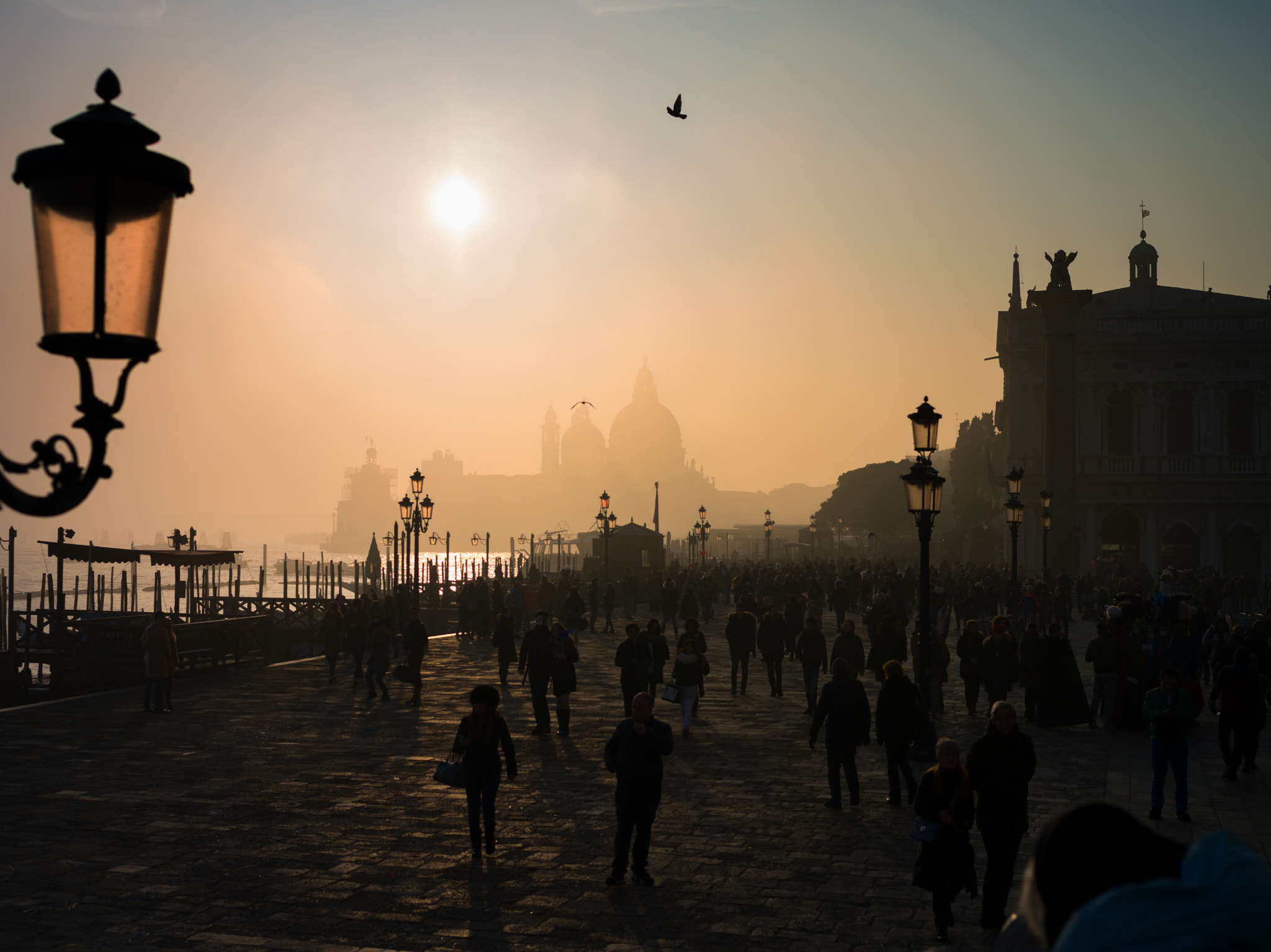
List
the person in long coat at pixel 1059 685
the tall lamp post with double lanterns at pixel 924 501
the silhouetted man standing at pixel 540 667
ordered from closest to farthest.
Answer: the tall lamp post with double lanterns at pixel 924 501 < the silhouetted man standing at pixel 540 667 < the person in long coat at pixel 1059 685

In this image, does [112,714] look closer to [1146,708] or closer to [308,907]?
[308,907]

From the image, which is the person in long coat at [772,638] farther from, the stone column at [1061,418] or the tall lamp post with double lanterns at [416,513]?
the stone column at [1061,418]

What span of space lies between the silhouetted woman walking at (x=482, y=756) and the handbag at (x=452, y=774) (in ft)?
0.12

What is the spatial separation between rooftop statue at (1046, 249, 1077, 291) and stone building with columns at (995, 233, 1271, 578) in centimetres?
849

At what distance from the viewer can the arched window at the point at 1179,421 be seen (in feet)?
171

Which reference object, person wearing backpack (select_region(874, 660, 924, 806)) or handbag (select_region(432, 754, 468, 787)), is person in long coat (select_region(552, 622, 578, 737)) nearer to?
person wearing backpack (select_region(874, 660, 924, 806))

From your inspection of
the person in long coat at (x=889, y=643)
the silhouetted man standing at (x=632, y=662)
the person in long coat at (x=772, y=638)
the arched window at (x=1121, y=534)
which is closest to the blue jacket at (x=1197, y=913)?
the silhouetted man standing at (x=632, y=662)

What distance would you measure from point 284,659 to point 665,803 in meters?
27.5

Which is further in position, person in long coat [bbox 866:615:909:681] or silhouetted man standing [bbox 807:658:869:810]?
person in long coat [bbox 866:615:909:681]

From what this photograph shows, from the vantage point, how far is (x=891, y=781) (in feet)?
36.0

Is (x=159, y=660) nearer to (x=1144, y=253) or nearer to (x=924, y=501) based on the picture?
(x=924, y=501)

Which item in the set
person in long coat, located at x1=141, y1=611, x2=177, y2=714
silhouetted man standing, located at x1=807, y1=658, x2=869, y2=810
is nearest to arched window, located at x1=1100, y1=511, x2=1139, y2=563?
person in long coat, located at x1=141, y1=611, x2=177, y2=714

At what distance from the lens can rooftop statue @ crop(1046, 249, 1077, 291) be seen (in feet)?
138

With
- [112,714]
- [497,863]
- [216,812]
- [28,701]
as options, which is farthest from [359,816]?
[28,701]
